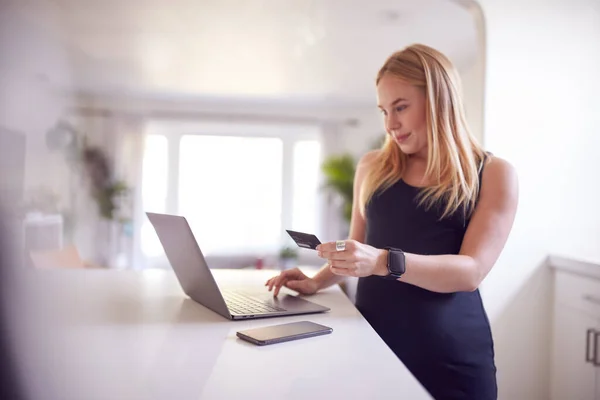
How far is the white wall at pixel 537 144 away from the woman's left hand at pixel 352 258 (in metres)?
1.01

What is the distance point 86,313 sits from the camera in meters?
0.83

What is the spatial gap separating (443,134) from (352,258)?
42 cm

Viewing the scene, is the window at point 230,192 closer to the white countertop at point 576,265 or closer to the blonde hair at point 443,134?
the white countertop at point 576,265

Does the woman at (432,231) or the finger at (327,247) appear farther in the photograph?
the woman at (432,231)

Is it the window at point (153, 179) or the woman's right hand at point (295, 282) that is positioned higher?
the window at point (153, 179)

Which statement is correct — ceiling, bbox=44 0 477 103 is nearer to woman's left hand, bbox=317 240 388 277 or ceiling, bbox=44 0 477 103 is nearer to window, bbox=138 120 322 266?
window, bbox=138 120 322 266

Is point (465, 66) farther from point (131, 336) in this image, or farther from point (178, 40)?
point (131, 336)

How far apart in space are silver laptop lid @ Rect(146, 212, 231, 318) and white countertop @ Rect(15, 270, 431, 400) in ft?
0.09

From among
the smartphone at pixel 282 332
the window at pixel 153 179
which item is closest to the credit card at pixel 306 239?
the smartphone at pixel 282 332

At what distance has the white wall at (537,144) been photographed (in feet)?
5.49

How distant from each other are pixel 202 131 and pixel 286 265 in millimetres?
1853

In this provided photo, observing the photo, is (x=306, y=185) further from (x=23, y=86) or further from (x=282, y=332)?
(x=23, y=86)

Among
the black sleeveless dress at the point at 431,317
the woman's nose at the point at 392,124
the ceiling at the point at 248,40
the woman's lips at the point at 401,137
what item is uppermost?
the ceiling at the point at 248,40

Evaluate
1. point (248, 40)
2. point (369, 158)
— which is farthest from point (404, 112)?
point (248, 40)
